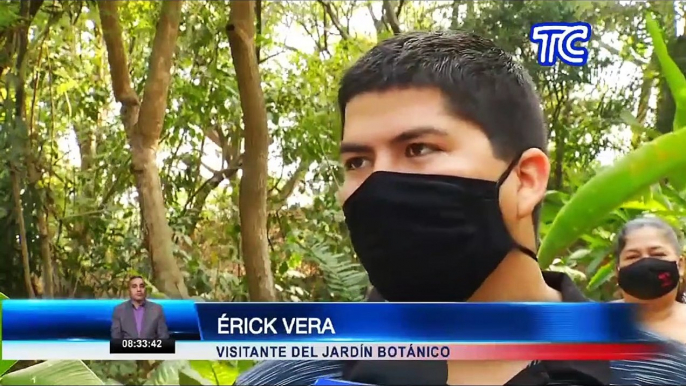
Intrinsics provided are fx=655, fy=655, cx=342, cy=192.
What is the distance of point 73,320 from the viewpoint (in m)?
1.56

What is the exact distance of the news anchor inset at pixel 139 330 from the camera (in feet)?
5.08

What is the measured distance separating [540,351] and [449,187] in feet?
1.45

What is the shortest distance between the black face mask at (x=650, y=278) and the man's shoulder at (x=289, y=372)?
27.3 inches

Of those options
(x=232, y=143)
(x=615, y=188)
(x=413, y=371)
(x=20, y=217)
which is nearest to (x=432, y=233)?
(x=413, y=371)

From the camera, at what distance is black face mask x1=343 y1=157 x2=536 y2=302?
147cm

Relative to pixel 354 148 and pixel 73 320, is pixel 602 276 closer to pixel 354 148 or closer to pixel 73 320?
pixel 354 148

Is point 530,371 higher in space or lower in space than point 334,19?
lower

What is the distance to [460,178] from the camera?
4.81 ft

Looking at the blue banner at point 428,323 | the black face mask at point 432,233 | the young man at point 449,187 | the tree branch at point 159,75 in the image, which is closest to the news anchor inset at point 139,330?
the blue banner at point 428,323

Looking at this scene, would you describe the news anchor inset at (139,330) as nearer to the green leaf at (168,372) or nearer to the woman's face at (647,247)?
the green leaf at (168,372)

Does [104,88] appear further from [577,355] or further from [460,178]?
[577,355]

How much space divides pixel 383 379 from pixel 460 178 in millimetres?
506

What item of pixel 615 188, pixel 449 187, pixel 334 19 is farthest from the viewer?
pixel 334 19
